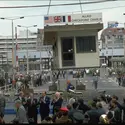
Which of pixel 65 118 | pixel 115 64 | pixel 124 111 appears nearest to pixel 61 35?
pixel 124 111

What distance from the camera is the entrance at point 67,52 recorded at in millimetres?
29062

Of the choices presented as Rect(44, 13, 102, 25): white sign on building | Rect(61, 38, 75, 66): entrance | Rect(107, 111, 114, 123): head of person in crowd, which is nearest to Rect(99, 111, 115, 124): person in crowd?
Rect(107, 111, 114, 123): head of person in crowd

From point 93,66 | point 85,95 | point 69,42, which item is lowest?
point 85,95

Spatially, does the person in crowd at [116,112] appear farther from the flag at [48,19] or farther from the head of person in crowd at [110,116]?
the flag at [48,19]

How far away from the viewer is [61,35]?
29438mm

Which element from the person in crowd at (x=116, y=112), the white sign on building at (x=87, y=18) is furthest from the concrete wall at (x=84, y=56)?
the person in crowd at (x=116, y=112)

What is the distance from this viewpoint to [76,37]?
29.3 meters

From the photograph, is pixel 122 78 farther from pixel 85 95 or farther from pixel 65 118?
pixel 65 118

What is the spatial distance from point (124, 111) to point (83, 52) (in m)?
16.0

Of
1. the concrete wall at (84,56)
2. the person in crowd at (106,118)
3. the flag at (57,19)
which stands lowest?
the person in crowd at (106,118)

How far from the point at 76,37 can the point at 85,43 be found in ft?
2.62

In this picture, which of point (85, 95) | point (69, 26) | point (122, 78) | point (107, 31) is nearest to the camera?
point (69, 26)

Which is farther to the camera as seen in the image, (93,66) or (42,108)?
(93,66)

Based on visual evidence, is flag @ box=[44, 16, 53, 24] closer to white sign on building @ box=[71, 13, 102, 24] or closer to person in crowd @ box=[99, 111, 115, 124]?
white sign on building @ box=[71, 13, 102, 24]
